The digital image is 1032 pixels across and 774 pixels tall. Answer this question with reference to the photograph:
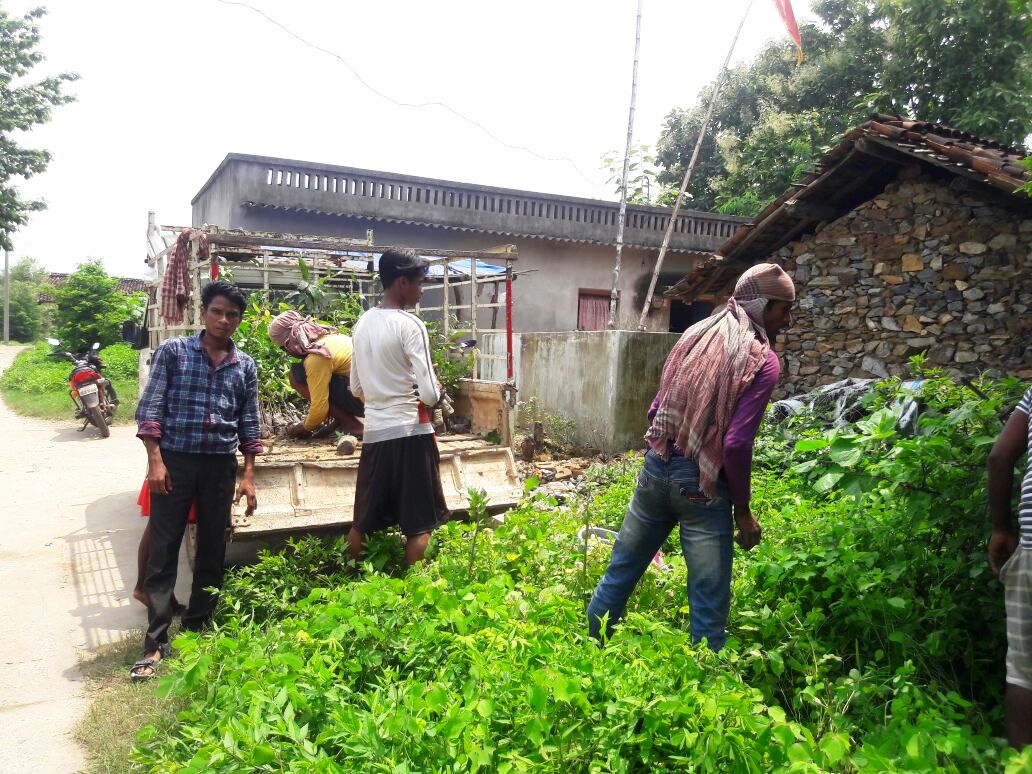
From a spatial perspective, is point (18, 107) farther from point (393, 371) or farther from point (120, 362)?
point (393, 371)

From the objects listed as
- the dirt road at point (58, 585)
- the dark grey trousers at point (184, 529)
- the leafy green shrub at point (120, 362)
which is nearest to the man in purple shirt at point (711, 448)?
the dark grey trousers at point (184, 529)

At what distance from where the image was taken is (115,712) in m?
3.47

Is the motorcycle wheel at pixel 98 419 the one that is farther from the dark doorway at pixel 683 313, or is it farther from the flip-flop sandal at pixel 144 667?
the dark doorway at pixel 683 313

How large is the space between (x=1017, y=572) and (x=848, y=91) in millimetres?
17752

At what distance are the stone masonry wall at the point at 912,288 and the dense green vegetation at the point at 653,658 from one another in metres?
4.41

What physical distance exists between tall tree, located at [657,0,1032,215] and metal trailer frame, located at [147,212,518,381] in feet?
29.4

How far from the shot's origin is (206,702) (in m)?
2.61

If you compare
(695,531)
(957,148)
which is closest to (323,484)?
(695,531)

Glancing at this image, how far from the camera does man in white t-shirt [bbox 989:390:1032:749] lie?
2340 millimetres

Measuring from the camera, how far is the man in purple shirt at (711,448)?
2.93 meters

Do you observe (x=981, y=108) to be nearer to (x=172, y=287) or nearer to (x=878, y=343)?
(x=878, y=343)

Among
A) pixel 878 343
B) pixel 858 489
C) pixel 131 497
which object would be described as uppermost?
pixel 878 343

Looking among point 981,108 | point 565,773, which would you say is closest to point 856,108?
point 981,108

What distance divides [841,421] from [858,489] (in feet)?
11.7
